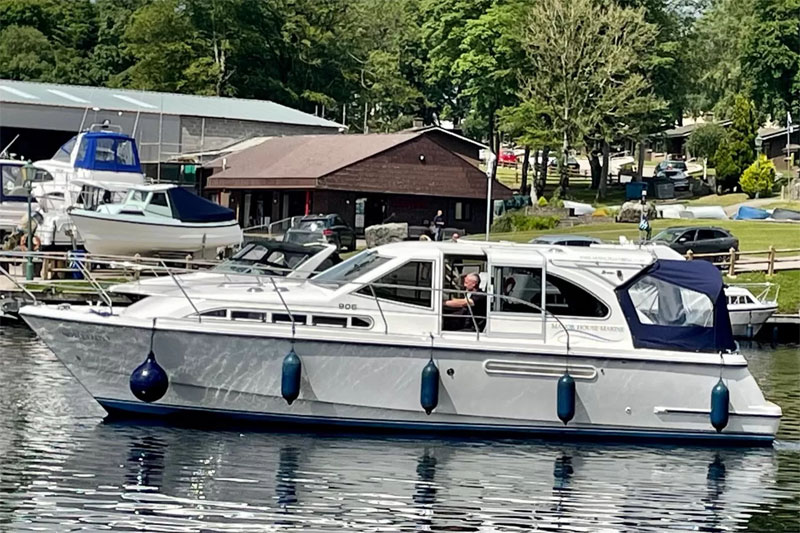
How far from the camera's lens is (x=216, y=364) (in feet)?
59.4

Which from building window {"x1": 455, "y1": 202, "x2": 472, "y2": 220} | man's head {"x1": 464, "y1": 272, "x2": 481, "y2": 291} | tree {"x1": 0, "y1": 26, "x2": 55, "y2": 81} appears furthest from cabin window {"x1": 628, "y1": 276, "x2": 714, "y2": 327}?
tree {"x1": 0, "y1": 26, "x2": 55, "y2": 81}

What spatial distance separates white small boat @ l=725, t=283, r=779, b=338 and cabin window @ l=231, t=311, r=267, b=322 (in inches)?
827

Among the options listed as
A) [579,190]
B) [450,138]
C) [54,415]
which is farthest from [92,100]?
[54,415]

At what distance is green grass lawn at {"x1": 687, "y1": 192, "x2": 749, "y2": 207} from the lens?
75.9 meters

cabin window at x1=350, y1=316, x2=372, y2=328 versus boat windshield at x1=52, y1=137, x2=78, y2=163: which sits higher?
boat windshield at x1=52, y1=137, x2=78, y2=163

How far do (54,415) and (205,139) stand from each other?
5399 cm

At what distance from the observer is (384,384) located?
18266mm

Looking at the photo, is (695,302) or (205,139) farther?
(205,139)

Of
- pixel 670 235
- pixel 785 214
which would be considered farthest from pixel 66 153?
pixel 785 214

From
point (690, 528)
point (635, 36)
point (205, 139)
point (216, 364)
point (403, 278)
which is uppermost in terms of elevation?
point (635, 36)

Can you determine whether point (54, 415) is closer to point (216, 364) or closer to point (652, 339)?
point (216, 364)

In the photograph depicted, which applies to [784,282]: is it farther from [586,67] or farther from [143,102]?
[143,102]

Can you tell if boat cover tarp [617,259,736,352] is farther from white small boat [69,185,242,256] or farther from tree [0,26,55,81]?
tree [0,26,55,81]

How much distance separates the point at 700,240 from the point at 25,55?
67315mm
